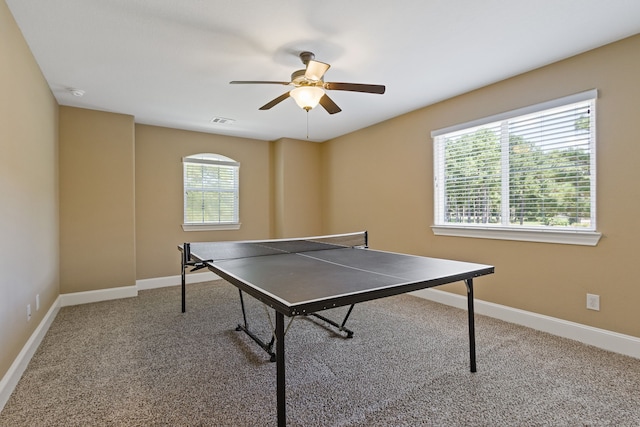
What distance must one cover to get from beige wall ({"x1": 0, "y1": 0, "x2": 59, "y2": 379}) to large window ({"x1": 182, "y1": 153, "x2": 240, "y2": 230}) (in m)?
1.81

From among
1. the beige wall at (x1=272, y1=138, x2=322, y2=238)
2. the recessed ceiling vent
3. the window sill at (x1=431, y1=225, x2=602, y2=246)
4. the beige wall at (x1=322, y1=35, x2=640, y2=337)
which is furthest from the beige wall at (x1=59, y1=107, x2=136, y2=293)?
the window sill at (x1=431, y1=225, x2=602, y2=246)

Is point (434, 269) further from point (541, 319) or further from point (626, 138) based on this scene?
point (626, 138)

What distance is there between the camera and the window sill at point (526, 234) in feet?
8.41

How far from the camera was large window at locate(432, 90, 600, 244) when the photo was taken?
2.62m

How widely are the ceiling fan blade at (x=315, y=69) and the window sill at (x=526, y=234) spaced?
7.52 ft

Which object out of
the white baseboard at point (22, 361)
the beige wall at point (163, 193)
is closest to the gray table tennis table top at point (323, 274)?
the white baseboard at point (22, 361)

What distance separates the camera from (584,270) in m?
2.59

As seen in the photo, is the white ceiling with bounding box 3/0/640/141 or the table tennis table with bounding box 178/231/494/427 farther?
the white ceiling with bounding box 3/0/640/141

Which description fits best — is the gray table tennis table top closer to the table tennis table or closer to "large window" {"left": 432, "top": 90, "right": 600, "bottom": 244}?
the table tennis table

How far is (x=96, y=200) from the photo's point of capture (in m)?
3.92

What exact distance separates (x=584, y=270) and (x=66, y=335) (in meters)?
4.52

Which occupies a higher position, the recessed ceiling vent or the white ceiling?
the white ceiling

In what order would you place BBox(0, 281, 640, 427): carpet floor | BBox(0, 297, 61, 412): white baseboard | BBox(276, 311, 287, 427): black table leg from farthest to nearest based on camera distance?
BBox(0, 297, 61, 412): white baseboard
BBox(0, 281, 640, 427): carpet floor
BBox(276, 311, 287, 427): black table leg

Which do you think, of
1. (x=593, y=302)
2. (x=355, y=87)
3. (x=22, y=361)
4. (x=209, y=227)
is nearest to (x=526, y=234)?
(x=593, y=302)
